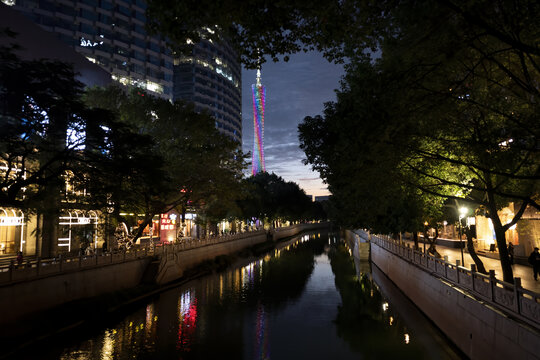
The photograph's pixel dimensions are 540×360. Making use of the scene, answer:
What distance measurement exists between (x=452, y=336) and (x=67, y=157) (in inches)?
701

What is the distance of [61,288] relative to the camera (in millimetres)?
17703

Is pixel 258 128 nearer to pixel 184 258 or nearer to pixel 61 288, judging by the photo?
pixel 184 258

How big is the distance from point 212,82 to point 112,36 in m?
34.1

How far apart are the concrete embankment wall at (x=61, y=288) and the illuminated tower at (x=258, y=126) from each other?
96.0 metres

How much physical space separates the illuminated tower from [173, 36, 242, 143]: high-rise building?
12793 millimetres

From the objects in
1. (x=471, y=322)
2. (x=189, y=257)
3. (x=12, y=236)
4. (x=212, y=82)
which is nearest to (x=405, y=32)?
(x=471, y=322)

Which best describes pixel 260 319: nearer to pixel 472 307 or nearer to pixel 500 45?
pixel 472 307

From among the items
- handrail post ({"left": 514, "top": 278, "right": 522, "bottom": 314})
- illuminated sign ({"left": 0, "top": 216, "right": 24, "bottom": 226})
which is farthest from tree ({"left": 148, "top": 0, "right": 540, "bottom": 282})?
illuminated sign ({"left": 0, "top": 216, "right": 24, "bottom": 226})

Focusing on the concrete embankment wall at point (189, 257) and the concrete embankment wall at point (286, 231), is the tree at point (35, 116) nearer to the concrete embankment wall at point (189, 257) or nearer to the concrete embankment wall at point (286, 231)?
the concrete embankment wall at point (189, 257)

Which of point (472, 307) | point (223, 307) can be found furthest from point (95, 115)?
point (472, 307)

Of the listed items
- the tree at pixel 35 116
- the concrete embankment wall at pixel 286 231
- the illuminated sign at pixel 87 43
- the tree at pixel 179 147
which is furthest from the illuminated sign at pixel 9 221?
the concrete embankment wall at pixel 286 231

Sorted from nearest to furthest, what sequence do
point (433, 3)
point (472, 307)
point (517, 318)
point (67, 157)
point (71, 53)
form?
point (433, 3) → point (517, 318) → point (472, 307) → point (67, 157) → point (71, 53)

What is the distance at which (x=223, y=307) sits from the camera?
22.5m

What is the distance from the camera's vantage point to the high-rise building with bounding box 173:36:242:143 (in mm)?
96188
